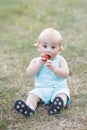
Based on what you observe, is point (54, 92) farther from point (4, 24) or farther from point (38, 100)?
point (4, 24)

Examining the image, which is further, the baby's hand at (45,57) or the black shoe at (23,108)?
the baby's hand at (45,57)

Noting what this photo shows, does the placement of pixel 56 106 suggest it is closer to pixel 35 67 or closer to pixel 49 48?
pixel 35 67

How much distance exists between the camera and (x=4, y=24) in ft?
22.6

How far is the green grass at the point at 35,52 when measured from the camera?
3570 millimetres

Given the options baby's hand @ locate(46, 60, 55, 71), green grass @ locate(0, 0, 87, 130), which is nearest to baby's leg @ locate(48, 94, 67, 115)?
green grass @ locate(0, 0, 87, 130)

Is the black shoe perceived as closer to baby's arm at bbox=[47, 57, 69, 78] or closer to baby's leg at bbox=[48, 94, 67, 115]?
baby's leg at bbox=[48, 94, 67, 115]

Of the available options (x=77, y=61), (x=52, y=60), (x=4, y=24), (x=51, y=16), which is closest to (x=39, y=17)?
(x=51, y=16)

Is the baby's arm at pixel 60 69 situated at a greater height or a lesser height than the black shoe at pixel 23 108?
greater

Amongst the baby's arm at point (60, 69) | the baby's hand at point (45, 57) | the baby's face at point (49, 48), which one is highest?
the baby's face at point (49, 48)

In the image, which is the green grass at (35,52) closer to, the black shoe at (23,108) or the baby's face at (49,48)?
the black shoe at (23,108)

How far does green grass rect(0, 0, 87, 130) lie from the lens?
3570 mm

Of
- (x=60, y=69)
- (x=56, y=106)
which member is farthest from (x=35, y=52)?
(x=56, y=106)

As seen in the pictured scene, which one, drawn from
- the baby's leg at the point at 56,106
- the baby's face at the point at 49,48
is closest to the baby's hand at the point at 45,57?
the baby's face at the point at 49,48

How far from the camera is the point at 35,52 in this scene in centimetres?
548
